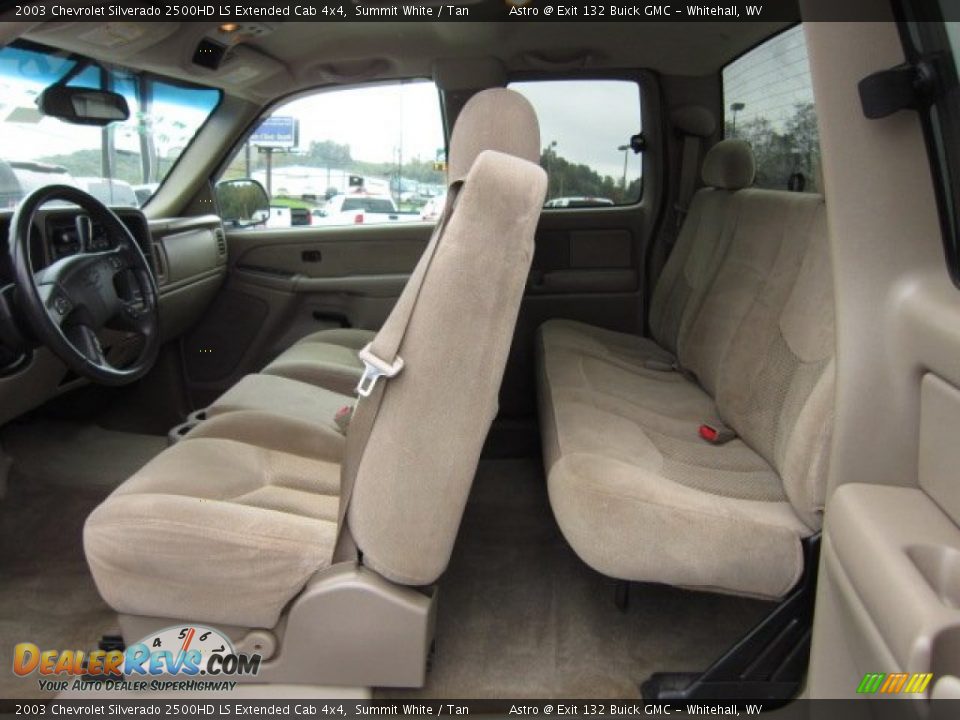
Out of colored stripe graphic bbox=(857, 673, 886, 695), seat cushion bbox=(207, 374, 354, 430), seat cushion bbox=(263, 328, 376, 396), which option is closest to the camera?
colored stripe graphic bbox=(857, 673, 886, 695)

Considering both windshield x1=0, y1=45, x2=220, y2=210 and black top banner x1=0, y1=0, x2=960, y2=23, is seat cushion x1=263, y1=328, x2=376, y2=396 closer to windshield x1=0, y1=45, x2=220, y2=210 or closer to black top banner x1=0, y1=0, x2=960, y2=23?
windshield x1=0, y1=45, x2=220, y2=210

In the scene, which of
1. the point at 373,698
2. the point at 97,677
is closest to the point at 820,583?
the point at 373,698

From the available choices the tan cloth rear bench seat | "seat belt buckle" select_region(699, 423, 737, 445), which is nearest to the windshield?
the tan cloth rear bench seat

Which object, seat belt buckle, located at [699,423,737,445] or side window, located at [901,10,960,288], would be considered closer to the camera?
side window, located at [901,10,960,288]

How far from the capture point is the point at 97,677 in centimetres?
152

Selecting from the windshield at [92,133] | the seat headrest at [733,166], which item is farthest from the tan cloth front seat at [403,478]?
the seat headrest at [733,166]

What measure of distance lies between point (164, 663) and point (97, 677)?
0.24m

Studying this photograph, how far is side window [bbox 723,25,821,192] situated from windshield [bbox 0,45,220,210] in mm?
2102

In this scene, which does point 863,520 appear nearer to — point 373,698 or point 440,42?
point 373,698

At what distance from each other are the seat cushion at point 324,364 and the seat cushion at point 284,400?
1.5 inches

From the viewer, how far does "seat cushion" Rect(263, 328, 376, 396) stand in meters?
2.28

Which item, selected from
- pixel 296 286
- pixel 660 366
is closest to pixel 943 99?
pixel 660 366

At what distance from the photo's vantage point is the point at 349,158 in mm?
3197

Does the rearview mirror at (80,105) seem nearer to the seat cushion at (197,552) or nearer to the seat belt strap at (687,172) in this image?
the seat cushion at (197,552)
